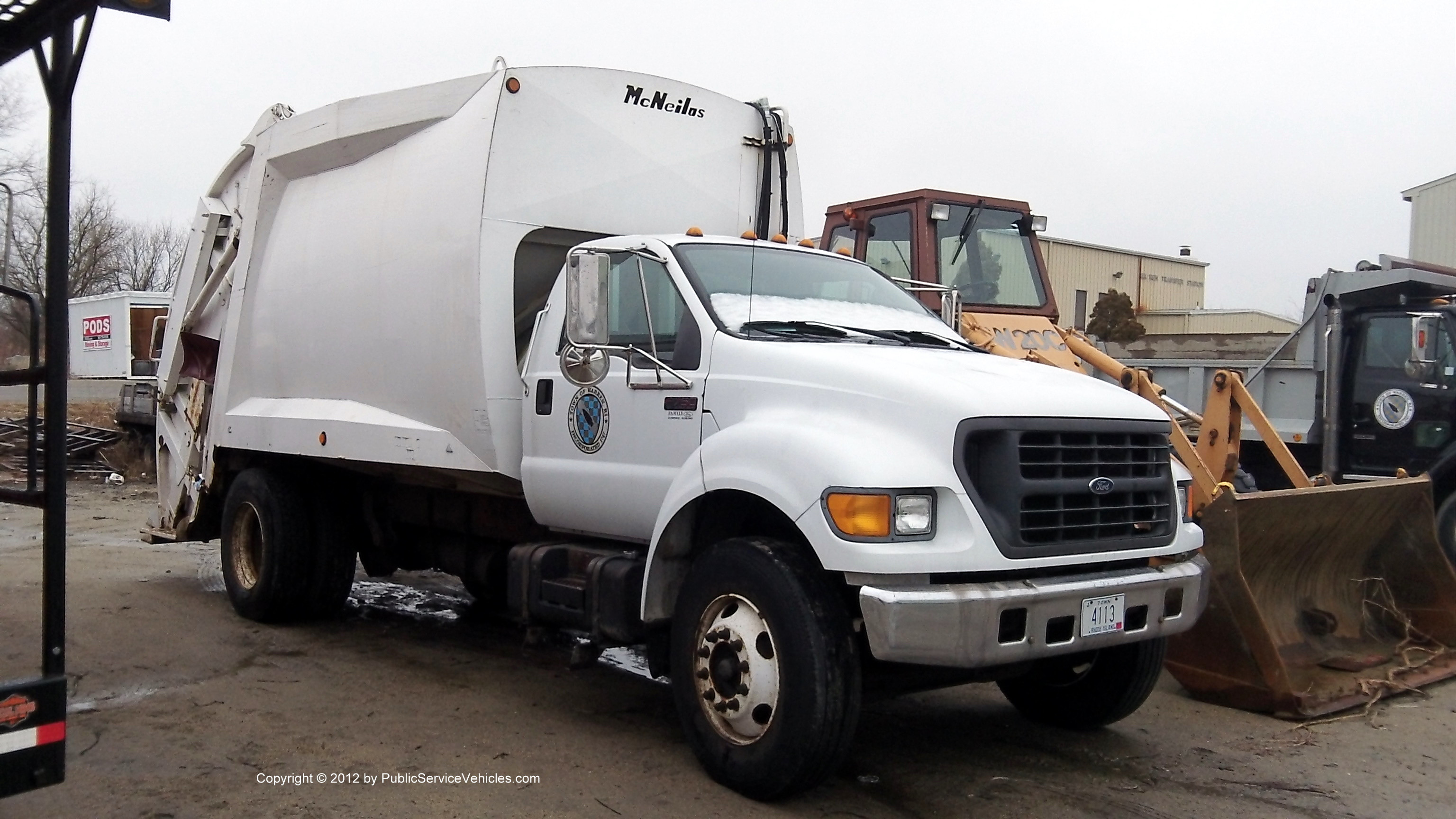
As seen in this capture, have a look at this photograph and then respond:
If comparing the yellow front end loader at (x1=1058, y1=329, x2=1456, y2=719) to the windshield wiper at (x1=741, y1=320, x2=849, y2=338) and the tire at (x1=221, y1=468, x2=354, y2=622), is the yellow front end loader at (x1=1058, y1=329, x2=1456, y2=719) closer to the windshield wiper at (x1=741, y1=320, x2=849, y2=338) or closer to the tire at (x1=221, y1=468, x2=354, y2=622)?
the windshield wiper at (x1=741, y1=320, x2=849, y2=338)

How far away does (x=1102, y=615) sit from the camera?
4496 mm

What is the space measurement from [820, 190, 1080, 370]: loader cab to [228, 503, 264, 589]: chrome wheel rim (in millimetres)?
4667

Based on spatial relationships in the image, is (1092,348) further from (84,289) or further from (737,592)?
(84,289)

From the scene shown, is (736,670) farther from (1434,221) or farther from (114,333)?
(1434,221)

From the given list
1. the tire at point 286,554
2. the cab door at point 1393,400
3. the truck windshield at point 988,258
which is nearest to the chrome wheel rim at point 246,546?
the tire at point 286,554

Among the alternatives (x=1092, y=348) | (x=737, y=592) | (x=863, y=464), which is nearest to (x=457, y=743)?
(x=737, y=592)

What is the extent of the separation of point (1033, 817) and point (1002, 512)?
1.20 m

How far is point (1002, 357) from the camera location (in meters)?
5.34

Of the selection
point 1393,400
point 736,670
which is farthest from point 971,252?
point 736,670

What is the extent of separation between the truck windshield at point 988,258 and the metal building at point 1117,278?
21.7 meters

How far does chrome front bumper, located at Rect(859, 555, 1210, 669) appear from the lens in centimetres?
411

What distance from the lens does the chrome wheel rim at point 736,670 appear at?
4543 mm

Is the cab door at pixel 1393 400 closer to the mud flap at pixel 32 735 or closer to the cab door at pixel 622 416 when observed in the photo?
the cab door at pixel 622 416

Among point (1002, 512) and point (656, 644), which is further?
point (656, 644)
